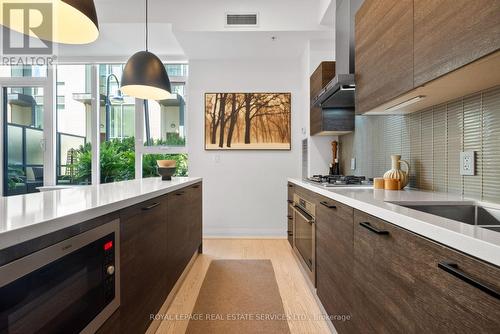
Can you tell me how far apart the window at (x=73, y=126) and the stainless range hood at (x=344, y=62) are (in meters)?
3.63

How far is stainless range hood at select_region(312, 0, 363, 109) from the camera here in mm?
1978

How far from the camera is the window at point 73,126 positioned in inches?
168

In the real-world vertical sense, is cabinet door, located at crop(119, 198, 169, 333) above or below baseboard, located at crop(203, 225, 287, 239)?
above

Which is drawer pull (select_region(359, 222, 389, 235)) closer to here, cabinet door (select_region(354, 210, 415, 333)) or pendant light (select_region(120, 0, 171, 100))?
cabinet door (select_region(354, 210, 415, 333))

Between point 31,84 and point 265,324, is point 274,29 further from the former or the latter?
point 31,84

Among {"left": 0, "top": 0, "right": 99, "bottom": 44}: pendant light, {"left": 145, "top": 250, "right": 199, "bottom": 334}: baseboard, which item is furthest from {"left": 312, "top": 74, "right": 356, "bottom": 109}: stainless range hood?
{"left": 145, "top": 250, "right": 199, "bottom": 334}: baseboard

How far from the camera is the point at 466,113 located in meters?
1.35

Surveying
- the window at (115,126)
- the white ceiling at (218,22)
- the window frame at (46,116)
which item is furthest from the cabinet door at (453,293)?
the window frame at (46,116)

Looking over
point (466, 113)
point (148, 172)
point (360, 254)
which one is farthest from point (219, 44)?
point (360, 254)

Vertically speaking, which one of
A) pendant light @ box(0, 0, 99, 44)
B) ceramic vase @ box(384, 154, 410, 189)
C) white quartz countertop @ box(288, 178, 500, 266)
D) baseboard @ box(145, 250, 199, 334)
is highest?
pendant light @ box(0, 0, 99, 44)

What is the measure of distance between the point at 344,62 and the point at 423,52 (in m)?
1.18

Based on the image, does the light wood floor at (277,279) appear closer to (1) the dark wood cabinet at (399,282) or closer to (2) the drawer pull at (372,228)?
(1) the dark wood cabinet at (399,282)

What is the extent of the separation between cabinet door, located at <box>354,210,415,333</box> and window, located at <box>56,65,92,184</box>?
4.32 meters

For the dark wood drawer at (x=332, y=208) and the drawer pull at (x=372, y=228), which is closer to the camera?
the drawer pull at (x=372, y=228)
